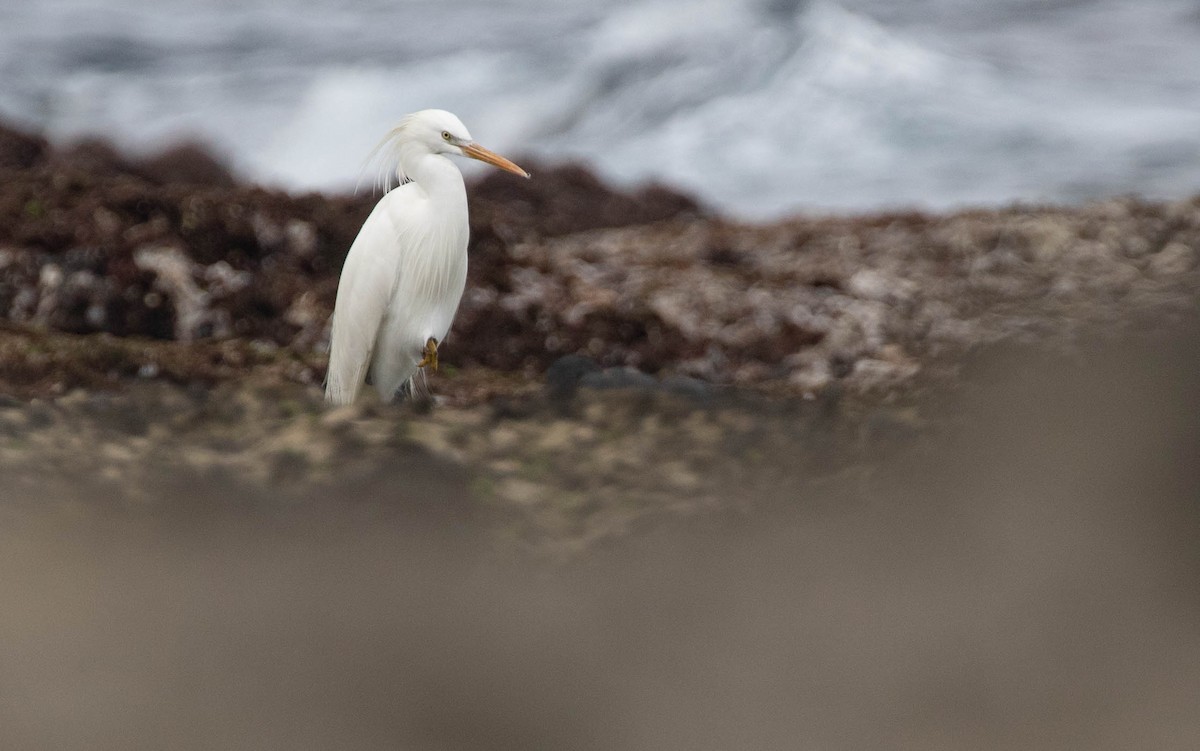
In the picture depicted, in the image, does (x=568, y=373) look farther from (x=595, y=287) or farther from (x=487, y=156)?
(x=595, y=287)

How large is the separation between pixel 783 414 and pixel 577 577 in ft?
5.86

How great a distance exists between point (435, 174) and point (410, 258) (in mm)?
423

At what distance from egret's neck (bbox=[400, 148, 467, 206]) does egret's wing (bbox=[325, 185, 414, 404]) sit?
0.37ft

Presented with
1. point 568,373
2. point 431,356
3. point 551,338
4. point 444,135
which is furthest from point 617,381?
point 551,338

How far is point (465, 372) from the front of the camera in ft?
22.8

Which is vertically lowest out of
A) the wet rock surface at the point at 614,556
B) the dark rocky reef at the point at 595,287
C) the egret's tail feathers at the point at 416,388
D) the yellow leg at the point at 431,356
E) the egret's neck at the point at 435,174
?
the wet rock surface at the point at 614,556

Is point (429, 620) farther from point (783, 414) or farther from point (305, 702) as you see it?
point (783, 414)

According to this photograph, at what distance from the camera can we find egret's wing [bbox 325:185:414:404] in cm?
493

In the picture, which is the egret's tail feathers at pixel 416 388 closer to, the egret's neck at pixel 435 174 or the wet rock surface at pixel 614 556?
the wet rock surface at pixel 614 556

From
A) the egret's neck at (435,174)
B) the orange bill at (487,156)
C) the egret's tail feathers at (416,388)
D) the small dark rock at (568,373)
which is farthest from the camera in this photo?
the egret's tail feathers at (416,388)

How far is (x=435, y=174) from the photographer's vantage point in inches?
192

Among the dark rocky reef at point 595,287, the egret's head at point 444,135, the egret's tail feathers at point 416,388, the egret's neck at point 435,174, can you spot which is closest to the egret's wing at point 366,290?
the egret's neck at point 435,174

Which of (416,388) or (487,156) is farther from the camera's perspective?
(416,388)

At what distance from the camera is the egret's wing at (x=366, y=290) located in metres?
4.93
